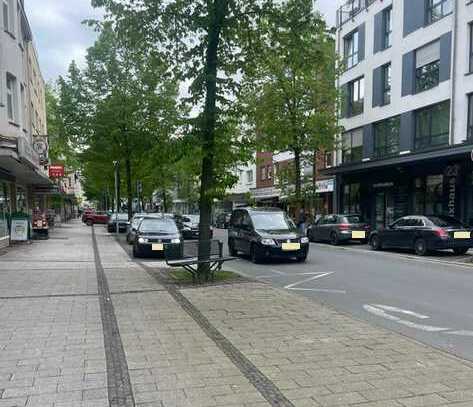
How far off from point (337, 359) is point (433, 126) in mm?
20951

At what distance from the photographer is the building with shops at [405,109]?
21.4 m

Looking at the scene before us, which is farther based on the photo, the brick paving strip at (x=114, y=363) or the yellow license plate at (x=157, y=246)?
the yellow license plate at (x=157, y=246)

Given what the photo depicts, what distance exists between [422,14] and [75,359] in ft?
80.0

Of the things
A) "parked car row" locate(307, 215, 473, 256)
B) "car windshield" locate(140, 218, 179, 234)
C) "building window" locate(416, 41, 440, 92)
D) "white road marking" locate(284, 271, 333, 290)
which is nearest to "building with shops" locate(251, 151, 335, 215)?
"car windshield" locate(140, 218, 179, 234)

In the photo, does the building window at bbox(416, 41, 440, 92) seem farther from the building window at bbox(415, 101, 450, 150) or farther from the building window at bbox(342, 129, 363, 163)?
the building window at bbox(342, 129, 363, 163)

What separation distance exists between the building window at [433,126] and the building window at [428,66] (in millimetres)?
1181

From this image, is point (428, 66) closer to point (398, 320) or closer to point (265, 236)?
point (265, 236)

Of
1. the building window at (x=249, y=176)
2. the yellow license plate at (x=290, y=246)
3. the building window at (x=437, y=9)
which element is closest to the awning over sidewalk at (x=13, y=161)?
the yellow license plate at (x=290, y=246)

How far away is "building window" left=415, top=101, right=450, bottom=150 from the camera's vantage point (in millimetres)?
22547

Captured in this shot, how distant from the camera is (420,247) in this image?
1652 centimetres

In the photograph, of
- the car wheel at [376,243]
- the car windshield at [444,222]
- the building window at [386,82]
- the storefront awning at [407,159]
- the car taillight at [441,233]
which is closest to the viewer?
the car taillight at [441,233]

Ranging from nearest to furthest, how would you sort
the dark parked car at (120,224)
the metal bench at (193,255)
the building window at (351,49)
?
the metal bench at (193,255), the building window at (351,49), the dark parked car at (120,224)

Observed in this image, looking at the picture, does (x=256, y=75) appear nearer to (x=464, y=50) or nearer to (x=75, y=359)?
(x=75, y=359)

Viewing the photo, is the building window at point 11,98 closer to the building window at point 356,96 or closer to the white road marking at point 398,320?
the white road marking at point 398,320
